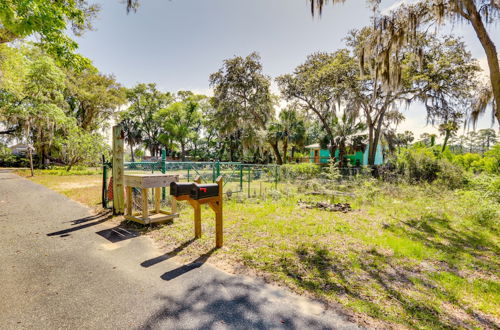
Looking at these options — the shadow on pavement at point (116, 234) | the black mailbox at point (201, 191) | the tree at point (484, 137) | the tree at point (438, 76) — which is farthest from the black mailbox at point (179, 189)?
the tree at point (484, 137)

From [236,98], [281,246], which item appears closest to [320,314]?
[281,246]

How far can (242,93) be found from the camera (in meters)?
21.5

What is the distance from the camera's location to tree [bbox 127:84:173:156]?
4112 centimetres

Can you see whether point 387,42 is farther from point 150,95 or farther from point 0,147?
point 150,95

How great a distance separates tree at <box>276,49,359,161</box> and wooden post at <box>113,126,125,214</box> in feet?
52.1

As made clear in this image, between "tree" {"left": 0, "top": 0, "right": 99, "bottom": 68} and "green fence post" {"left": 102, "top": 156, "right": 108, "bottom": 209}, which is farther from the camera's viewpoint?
"green fence post" {"left": 102, "top": 156, "right": 108, "bottom": 209}

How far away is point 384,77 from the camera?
7477 mm

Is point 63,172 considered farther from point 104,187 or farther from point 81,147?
point 104,187

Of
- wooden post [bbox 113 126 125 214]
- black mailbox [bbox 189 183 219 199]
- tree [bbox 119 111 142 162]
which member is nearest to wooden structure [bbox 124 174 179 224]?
wooden post [bbox 113 126 125 214]

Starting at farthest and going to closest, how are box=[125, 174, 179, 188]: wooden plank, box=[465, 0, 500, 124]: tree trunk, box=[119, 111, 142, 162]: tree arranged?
box=[119, 111, 142, 162]: tree
box=[125, 174, 179, 188]: wooden plank
box=[465, 0, 500, 124]: tree trunk

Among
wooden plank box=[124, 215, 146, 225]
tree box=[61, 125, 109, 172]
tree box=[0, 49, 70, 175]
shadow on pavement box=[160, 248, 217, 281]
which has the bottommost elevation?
shadow on pavement box=[160, 248, 217, 281]

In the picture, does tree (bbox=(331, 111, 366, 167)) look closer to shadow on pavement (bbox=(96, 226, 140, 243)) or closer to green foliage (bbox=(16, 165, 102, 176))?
shadow on pavement (bbox=(96, 226, 140, 243))

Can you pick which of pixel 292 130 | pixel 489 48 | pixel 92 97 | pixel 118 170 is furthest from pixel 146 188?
pixel 92 97

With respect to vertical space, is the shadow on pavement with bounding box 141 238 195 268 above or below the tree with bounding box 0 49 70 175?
below
